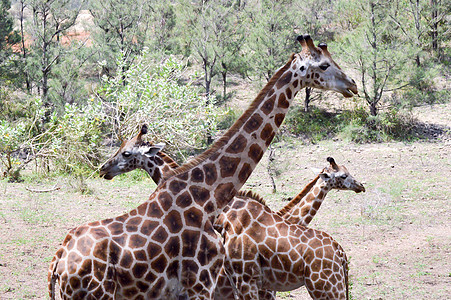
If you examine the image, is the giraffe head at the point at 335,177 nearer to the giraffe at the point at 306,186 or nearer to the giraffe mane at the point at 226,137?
the giraffe at the point at 306,186

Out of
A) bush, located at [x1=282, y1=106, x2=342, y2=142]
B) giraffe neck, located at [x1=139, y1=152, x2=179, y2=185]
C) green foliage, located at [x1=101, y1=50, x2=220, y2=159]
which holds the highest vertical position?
giraffe neck, located at [x1=139, y1=152, x2=179, y2=185]

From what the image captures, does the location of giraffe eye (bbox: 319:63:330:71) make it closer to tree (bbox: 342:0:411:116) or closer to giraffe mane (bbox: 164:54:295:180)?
giraffe mane (bbox: 164:54:295:180)

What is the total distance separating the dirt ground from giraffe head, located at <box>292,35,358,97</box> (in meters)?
4.47

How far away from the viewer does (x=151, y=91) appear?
50.5ft

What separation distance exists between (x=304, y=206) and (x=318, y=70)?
2658 mm

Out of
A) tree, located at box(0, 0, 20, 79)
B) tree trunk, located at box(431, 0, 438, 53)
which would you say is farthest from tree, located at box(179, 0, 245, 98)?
tree trunk, located at box(431, 0, 438, 53)

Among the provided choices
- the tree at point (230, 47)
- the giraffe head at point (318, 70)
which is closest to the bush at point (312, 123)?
the tree at point (230, 47)

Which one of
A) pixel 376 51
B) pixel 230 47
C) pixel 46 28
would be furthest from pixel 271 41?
pixel 46 28

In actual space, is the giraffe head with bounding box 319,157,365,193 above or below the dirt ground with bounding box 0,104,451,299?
above

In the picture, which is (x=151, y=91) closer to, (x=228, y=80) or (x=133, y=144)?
(x=133, y=144)

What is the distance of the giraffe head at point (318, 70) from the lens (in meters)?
4.98

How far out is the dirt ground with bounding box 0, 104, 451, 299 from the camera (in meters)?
8.84

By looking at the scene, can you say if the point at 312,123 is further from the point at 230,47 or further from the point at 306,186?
the point at 306,186

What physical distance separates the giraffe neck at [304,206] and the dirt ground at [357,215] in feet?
6.24
